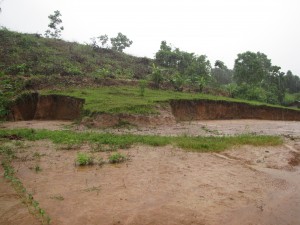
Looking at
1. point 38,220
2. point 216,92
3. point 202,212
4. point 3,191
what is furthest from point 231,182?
point 216,92

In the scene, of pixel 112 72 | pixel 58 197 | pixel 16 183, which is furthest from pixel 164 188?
pixel 112 72

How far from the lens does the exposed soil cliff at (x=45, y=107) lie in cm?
2005

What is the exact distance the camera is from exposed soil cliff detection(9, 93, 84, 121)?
65.8 feet

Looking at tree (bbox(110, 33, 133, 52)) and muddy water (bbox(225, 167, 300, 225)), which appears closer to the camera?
muddy water (bbox(225, 167, 300, 225))

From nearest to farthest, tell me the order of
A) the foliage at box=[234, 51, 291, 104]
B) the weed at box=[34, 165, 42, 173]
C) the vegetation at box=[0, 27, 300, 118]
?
the weed at box=[34, 165, 42, 173] → the vegetation at box=[0, 27, 300, 118] → the foliage at box=[234, 51, 291, 104]

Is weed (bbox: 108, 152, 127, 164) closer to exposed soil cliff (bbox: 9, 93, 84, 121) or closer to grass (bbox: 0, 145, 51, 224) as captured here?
grass (bbox: 0, 145, 51, 224)

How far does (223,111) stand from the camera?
25.4m

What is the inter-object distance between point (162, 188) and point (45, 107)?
1584 cm

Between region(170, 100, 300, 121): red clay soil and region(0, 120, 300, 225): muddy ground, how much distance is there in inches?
496

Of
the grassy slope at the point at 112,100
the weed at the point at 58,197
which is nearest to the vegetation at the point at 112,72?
the grassy slope at the point at 112,100

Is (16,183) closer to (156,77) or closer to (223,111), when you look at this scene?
(223,111)

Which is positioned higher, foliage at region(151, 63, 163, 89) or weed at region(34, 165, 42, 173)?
foliage at region(151, 63, 163, 89)

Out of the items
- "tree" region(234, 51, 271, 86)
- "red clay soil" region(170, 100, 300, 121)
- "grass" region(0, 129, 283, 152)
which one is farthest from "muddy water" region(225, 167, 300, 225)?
"tree" region(234, 51, 271, 86)

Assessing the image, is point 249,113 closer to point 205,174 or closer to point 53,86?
point 53,86
